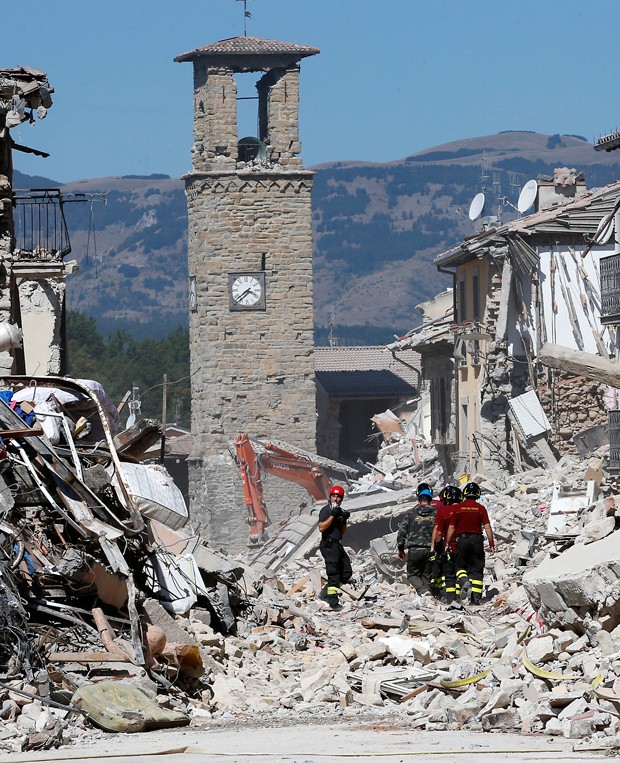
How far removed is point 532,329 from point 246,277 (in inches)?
562

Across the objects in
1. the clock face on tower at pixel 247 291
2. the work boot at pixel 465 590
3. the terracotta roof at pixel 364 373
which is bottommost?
the terracotta roof at pixel 364 373

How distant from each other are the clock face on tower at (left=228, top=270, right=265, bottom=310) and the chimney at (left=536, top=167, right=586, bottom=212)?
413 inches

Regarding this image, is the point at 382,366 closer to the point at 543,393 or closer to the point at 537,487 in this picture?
the point at 543,393

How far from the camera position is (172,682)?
39.8 ft

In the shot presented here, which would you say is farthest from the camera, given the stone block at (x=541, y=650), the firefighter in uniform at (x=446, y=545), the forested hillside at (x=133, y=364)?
the forested hillside at (x=133, y=364)

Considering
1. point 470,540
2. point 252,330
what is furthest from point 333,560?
point 252,330

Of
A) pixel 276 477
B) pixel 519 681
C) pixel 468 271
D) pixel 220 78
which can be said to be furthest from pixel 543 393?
pixel 519 681

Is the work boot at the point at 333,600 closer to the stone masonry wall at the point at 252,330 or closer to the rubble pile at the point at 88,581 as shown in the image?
the rubble pile at the point at 88,581

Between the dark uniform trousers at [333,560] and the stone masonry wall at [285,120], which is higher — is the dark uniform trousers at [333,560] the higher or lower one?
the lower one

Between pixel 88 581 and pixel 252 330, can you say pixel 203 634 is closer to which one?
pixel 88 581

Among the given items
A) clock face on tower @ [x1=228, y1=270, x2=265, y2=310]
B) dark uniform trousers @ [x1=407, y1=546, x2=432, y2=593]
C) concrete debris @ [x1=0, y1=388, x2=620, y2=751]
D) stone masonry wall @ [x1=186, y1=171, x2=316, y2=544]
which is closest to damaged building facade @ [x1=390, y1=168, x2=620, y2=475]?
stone masonry wall @ [x1=186, y1=171, x2=316, y2=544]

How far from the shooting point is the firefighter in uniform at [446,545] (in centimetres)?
1734

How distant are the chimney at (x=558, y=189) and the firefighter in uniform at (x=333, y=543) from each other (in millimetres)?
24920

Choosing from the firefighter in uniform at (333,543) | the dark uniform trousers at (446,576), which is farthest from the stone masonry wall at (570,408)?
→ the dark uniform trousers at (446,576)
